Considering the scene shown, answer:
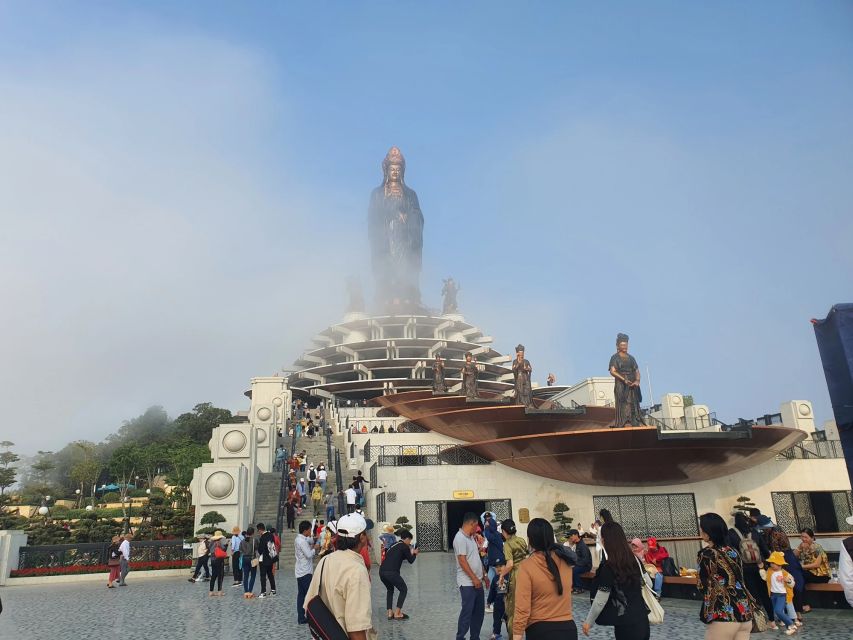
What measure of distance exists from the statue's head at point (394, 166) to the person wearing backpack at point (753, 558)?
229 feet

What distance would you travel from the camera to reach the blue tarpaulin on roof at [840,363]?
21.2ft

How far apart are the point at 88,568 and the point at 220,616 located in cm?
1093

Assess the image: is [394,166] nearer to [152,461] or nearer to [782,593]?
[152,461]

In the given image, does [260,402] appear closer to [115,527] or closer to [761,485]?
[115,527]

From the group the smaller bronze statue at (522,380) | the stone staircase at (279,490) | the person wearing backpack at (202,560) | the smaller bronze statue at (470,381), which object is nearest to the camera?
the person wearing backpack at (202,560)

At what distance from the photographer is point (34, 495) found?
151 ft

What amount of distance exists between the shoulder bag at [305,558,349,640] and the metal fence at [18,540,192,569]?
1795 centimetres

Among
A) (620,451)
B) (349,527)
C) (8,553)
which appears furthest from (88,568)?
(349,527)

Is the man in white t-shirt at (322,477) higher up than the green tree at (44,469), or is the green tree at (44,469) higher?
the green tree at (44,469)

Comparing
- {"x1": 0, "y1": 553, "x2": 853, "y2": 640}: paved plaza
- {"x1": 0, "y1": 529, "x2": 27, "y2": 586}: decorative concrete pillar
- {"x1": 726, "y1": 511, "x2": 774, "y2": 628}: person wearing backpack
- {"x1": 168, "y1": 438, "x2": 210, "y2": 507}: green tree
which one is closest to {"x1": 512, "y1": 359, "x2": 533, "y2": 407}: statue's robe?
{"x1": 0, "y1": 553, "x2": 853, "y2": 640}: paved plaza

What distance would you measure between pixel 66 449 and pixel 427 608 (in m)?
80.4

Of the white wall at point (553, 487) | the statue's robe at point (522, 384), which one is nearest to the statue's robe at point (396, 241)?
the statue's robe at point (522, 384)

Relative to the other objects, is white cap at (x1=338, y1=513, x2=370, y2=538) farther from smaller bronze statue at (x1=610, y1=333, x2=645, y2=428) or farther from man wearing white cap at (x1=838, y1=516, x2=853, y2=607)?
smaller bronze statue at (x1=610, y1=333, x2=645, y2=428)

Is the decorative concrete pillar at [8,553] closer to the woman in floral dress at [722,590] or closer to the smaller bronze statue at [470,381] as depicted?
the smaller bronze statue at [470,381]
